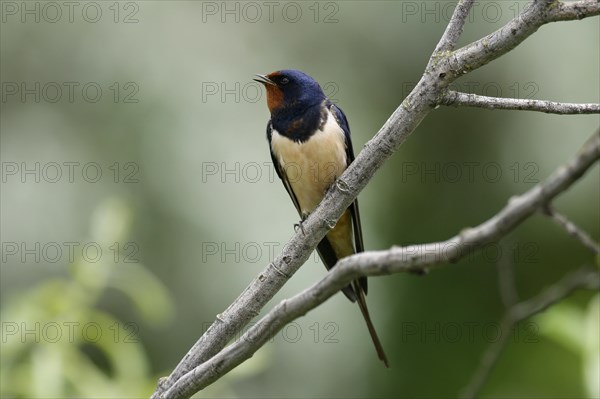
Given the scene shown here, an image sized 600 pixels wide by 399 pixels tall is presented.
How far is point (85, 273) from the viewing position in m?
Answer: 2.48

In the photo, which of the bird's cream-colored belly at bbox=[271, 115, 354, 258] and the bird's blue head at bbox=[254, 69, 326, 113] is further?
the bird's blue head at bbox=[254, 69, 326, 113]

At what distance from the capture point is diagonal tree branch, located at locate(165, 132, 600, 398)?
106 centimetres

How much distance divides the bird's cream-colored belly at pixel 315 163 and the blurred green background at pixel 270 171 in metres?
0.68

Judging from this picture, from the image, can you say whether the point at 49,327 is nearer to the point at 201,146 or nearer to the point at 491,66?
the point at 201,146

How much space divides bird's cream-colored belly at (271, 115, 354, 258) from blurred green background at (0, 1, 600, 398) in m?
0.68

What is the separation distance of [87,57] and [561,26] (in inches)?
110

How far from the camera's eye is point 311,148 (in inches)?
130

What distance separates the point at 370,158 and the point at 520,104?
0.40 m

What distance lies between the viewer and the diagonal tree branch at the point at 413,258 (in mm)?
1056

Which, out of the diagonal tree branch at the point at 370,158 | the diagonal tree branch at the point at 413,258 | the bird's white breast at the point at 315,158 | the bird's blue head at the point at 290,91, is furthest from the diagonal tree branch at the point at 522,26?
the bird's blue head at the point at 290,91

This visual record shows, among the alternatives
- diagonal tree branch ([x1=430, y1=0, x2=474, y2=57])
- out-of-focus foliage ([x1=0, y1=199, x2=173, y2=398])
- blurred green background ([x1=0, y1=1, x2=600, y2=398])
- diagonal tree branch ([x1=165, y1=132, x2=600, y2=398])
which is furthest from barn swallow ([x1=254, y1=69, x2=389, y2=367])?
diagonal tree branch ([x1=165, y1=132, x2=600, y2=398])

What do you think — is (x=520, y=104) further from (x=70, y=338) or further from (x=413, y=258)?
(x=70, y=338)

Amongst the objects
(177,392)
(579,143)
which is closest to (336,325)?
(579,143)

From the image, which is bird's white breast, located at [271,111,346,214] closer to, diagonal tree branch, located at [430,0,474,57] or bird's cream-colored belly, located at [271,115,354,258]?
bird's cream-colored belly, located at [271,115,354,258]
